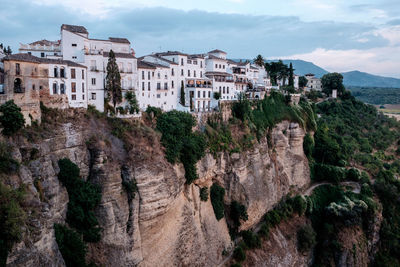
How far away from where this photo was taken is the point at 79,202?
22.3 metres

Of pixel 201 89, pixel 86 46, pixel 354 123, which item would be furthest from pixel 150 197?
pixel 354 123

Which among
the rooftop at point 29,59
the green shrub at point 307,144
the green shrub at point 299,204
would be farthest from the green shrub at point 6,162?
the green shrub at point 307,144

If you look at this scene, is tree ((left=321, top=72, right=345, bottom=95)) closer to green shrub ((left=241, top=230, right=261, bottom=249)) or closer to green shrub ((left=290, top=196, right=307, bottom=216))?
green shrub ((left=290, top=196, right=307, bottom=216))

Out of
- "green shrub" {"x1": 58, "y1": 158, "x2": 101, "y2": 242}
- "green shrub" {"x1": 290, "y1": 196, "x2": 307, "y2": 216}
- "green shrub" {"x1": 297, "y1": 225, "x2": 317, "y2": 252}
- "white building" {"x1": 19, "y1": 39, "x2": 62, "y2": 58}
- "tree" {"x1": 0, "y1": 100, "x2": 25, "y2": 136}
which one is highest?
"white building" {"x1": 19, "y1": 39, "x2": 62, "y2": 58}

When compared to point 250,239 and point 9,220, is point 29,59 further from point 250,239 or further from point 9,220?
point 250,239

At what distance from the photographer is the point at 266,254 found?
35594mm

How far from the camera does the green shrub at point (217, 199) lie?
1339 inches

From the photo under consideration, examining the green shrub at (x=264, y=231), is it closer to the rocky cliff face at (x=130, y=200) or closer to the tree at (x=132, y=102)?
the rocky cliff face at (x=130, y=200)

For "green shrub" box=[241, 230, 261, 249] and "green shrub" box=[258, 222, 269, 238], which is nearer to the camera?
"green shrub" box=[241, 230, 261, 249]

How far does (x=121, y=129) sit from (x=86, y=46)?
8908mm

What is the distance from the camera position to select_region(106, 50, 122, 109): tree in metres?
29.2

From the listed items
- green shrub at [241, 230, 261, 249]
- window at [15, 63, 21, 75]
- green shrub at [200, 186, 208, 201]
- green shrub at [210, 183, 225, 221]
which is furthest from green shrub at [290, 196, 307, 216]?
window at [15, 63, 21, 75]

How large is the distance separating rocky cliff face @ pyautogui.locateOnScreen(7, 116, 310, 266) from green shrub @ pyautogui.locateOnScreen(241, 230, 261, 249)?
0.92 metres

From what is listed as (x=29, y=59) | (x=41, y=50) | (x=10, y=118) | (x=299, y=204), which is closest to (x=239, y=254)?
(x=299, y=204)
